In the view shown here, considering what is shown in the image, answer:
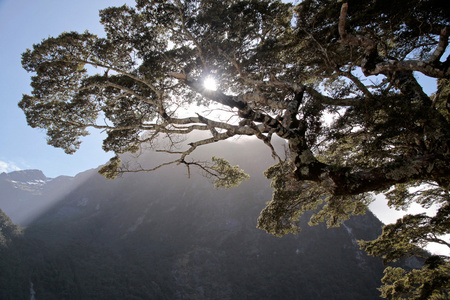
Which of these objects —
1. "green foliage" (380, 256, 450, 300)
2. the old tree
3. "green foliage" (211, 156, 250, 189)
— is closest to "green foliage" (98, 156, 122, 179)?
the old tree

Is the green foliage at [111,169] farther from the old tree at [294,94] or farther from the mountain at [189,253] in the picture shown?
the mountain at [189,253]

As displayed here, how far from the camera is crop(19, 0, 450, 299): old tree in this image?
4465mm

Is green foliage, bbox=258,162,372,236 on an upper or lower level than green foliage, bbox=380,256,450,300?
upper

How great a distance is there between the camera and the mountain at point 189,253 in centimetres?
4584

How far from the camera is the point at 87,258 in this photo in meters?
56.9

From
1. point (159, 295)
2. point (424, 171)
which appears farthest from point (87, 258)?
point (424, 171)

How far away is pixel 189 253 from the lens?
192ft

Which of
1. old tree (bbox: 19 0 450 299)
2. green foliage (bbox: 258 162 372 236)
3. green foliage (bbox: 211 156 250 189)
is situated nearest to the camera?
old tree (bbox: 19 0 450 299)

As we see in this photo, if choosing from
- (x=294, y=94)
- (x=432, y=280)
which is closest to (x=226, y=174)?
(x=294, y=94)

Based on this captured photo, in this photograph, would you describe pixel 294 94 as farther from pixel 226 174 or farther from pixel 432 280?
pixel 432 280

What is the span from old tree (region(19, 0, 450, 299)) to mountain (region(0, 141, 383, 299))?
48.0 metres

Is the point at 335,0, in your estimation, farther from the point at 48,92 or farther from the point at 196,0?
the point at 48,92

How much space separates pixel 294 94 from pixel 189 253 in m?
62.0

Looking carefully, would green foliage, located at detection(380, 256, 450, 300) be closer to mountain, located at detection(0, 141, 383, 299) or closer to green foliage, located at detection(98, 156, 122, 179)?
green foliage, located at detection(98, 156, 122, 179)
